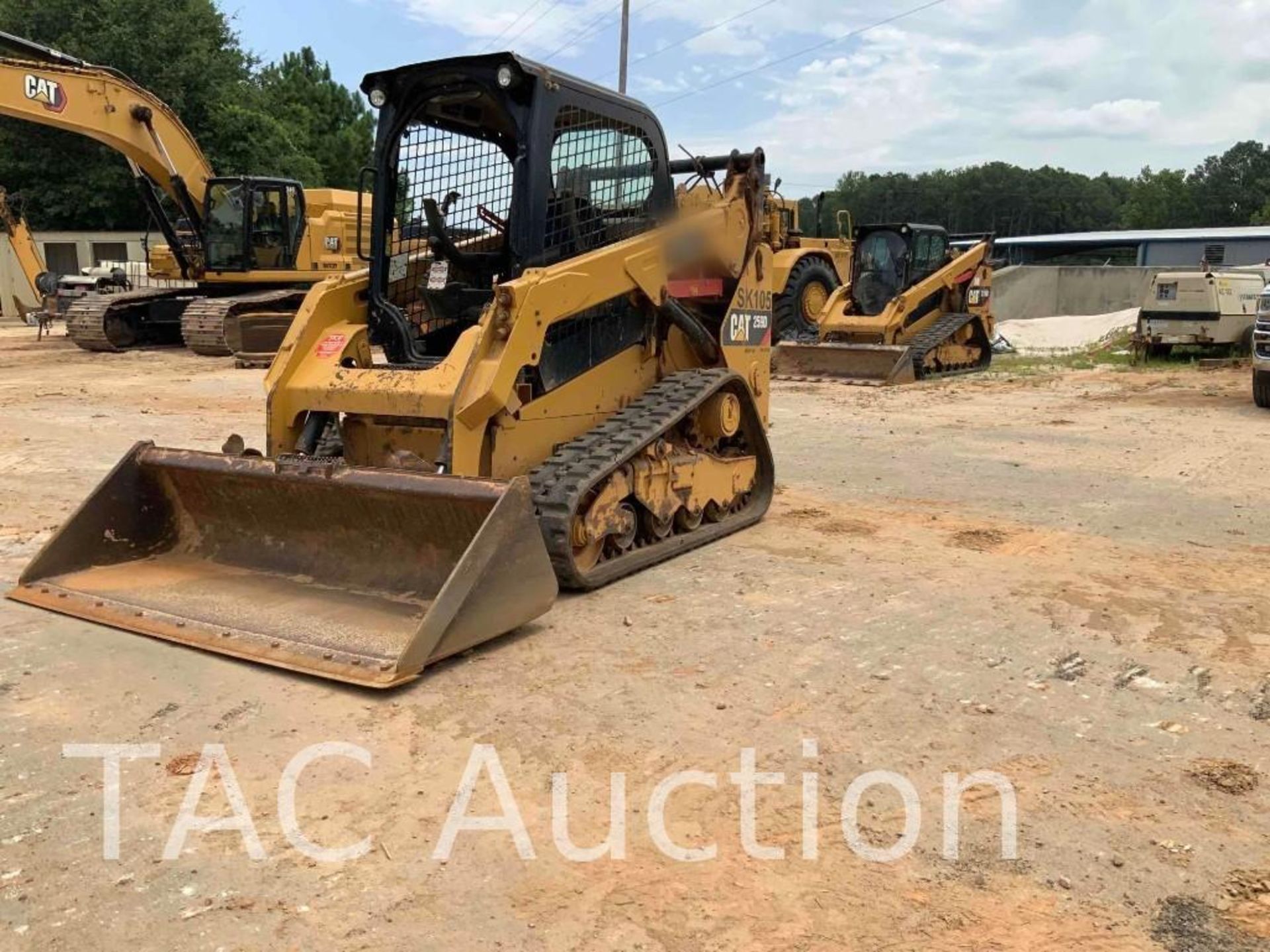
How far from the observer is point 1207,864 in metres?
2.81

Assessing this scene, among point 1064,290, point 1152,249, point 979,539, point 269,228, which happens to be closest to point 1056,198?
point 1152,249

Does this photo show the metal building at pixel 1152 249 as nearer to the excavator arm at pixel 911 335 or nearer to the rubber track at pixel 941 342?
the rubber track at pixel 941 342

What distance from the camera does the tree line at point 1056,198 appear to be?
79.3m

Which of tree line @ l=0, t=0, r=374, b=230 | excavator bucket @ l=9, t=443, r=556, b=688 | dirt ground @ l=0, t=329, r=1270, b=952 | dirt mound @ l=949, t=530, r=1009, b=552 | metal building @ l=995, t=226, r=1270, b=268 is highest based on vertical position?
tree line @ l=0, t=0, r=374, b=230

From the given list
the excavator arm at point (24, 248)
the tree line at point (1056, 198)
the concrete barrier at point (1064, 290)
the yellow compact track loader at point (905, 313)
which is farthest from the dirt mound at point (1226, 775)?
the tree line at point (1056, 198)

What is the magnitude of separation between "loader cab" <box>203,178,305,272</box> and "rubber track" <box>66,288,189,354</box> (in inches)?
59.4

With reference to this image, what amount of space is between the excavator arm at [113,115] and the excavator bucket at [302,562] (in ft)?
43.5

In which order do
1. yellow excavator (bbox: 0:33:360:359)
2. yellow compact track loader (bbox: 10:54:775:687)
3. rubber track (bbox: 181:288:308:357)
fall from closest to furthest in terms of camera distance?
yellow compact track loader (bbox: 10:54:775:687)
yellow excavator (bbox: 0:33:360:359)
rubber track (bbox: 181:288:308:357)

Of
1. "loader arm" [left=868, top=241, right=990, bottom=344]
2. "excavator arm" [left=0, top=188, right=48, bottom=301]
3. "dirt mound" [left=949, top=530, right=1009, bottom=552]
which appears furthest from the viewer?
"excavator arm" [left=0, top=188, right=48, bottom=301]

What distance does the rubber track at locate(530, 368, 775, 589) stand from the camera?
4.79 meters

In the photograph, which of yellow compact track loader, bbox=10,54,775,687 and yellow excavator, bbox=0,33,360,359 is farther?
yellow excavator, bbox=0,33,360,359

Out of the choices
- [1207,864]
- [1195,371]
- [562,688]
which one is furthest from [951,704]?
[1195,371]

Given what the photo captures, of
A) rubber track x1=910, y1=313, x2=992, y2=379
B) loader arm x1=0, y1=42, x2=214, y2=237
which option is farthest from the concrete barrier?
loader arm x1=0, y1=42, x2=214, y2=237

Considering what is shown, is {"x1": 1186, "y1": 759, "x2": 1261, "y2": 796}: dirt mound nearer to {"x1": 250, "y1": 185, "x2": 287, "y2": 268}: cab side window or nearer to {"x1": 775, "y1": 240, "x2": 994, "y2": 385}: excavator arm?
{"x1": 775, "y1": 240, "x2": 994, "y2": 385}: excavator arm
